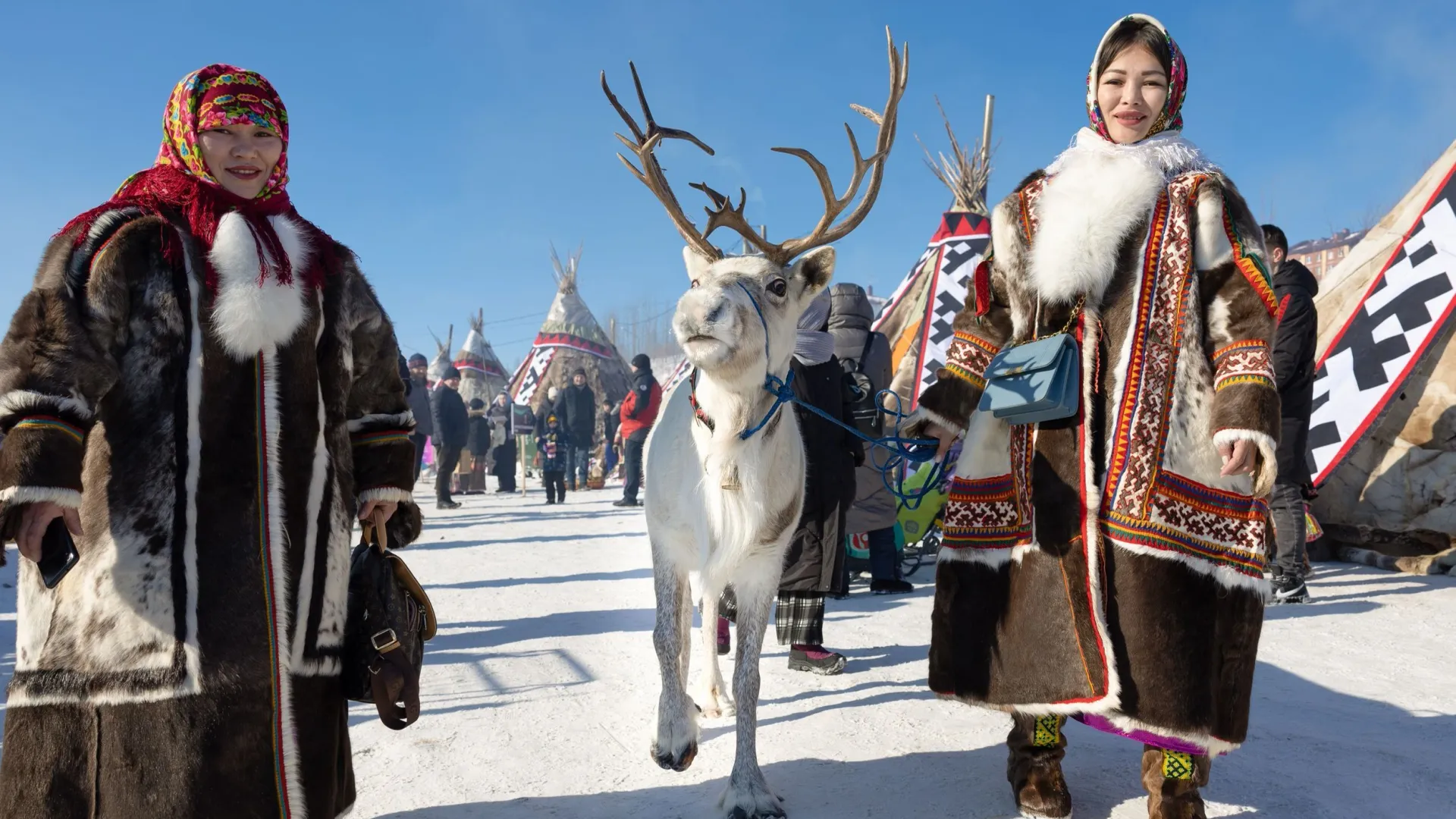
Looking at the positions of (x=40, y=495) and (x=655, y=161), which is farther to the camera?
(x=655, y=161)

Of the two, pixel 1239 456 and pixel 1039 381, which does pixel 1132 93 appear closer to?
pixel 1039 381

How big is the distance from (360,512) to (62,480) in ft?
2.23

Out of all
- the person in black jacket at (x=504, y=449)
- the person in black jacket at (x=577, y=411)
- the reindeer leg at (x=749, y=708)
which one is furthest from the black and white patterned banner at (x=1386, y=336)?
the person in black jacket at (x=504, y=449)

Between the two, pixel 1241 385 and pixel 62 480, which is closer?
pixel 62 480

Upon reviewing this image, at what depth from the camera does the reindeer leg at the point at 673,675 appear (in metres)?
3.01

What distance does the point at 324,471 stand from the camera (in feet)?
6.98

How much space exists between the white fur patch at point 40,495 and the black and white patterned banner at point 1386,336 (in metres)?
7.88

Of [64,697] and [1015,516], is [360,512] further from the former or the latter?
[1015,516]

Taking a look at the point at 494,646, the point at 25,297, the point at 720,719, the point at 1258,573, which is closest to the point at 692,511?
the point at 720,719

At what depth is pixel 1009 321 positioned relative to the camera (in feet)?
9.23

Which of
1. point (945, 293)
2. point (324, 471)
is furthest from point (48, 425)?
point (945, 293)

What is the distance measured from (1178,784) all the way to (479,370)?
1101 inches

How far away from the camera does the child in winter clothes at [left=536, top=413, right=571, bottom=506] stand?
583 inches

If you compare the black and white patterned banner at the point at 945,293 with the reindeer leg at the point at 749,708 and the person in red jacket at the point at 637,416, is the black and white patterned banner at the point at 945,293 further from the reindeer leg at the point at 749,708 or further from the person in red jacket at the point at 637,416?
the reindeer leg at the point at 749,708
